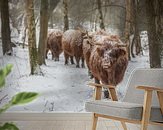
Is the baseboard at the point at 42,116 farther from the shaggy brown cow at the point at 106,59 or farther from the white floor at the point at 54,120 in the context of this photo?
the shaggy brown cow at the point at 106,59

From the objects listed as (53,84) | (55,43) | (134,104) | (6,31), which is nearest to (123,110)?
(134,104)

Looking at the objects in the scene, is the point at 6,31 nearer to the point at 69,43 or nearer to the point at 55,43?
the point at 55,43

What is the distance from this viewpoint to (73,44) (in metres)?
4.18

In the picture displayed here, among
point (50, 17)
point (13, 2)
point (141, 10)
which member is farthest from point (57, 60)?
point (141, 10)

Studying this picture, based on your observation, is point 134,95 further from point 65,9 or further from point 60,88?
point 65,9

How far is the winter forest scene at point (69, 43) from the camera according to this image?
4.12 meters

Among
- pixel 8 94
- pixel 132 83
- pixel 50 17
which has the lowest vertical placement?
pixel 8 94

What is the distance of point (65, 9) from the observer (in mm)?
4203

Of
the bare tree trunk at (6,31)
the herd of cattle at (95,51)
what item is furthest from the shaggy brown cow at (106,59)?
the bare tree trunk at (6,31)

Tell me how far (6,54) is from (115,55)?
141cm

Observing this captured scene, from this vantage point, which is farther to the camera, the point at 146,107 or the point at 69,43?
the point at 69,43

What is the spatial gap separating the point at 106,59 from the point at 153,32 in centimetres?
74

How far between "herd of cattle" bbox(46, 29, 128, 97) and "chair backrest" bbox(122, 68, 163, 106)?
21.2 inches

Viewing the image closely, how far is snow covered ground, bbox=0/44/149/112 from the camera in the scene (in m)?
4.13
